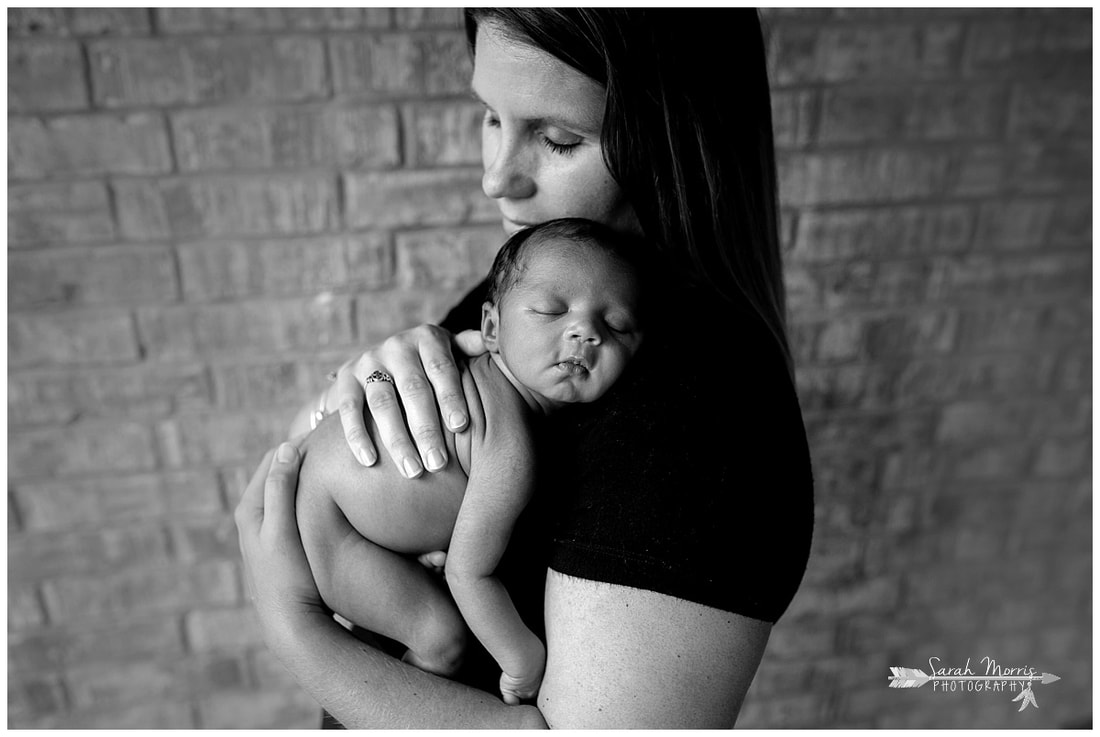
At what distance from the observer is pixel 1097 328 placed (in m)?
1.74

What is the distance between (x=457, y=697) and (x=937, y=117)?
1.40m

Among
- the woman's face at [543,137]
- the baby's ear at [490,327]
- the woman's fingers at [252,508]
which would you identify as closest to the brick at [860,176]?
the woman's face at [543,137]

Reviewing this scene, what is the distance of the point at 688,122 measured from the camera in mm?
873

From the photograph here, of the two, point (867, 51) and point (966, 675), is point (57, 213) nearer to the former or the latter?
point (867, 51)

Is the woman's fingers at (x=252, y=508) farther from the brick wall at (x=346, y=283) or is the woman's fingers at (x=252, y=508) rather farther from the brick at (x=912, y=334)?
the brick at (x=912, y=334)

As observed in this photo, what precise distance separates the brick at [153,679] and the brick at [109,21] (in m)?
1.34

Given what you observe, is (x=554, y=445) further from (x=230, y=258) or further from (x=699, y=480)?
(x=230, y=258)

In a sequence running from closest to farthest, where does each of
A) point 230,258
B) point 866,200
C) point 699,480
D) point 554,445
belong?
point 699,480, point 554,445, point 230,258, point 866,200

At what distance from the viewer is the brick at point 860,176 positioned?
165cm

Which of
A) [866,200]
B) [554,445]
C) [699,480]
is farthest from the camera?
[866,200]

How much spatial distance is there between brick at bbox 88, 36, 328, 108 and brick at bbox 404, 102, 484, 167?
0.17 metres

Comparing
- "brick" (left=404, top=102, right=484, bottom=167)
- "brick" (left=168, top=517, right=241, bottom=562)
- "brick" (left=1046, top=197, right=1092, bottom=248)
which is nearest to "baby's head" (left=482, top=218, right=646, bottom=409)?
Result: "brick" (left=404, top=102, right=484, bottom=167)

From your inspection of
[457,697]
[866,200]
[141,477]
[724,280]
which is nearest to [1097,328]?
[866,200]

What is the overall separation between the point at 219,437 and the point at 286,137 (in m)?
0.62
